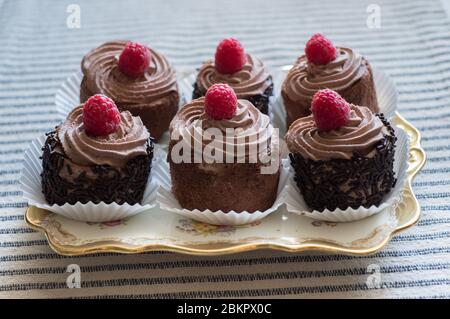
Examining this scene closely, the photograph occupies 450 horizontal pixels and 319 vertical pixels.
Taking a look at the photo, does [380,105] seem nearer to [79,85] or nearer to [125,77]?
[125,77]

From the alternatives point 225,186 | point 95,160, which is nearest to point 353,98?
point 225,186

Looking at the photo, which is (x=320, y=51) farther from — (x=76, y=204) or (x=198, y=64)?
(x=76, y=204)

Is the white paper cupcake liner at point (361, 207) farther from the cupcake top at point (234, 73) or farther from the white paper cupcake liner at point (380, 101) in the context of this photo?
the cupcake top at point (234, 73)

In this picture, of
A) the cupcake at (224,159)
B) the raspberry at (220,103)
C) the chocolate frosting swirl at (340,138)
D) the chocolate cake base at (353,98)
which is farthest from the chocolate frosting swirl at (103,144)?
the chocolate cake base at (353,98)

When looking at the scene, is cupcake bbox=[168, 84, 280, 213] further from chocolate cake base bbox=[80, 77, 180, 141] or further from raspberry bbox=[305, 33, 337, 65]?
raspberry bbox=[305, 33, 337, 65]
